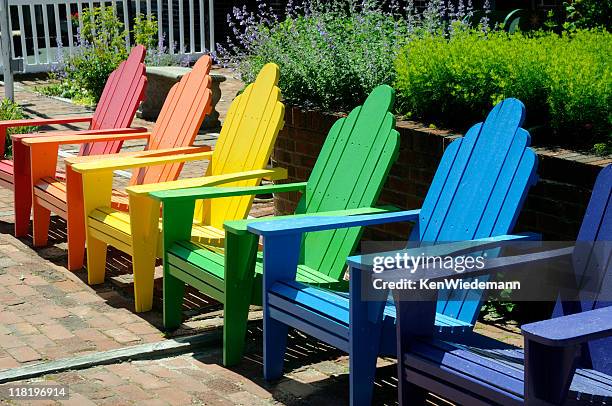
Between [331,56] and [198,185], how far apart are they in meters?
1.49

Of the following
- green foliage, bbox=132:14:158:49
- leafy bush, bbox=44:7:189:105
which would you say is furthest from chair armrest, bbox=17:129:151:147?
green foliage, bbox=132:14:158:49

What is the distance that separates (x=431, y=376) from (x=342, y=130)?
1918 millimetres

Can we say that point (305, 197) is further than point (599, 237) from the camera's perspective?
Yes

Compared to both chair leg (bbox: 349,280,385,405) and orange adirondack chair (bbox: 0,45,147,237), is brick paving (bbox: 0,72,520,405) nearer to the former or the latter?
chair leg (bbox: 349,280,385,405)

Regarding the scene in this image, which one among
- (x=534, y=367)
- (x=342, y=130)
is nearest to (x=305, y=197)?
(x=342, y=130)

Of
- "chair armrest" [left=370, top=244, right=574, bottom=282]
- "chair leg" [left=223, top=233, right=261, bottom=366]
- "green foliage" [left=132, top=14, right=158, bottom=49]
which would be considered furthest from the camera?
"green foliage" [left=132, top=14, right=158, bottom=49]

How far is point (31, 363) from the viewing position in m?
4.43

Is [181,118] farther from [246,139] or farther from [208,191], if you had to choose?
[208,191]

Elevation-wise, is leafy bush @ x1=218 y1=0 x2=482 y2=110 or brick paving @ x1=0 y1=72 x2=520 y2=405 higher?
leafy bush @ x1=218 y1=0 x2=482 y2=110

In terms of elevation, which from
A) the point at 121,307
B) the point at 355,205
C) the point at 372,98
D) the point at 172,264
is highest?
the point at 372,98

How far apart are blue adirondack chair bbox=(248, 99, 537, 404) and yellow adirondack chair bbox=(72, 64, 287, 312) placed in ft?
3.14

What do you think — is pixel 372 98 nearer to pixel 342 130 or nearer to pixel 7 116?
pixel 342 130

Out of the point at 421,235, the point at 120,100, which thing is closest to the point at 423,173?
the point at 421,235

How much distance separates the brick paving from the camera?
13.4ft
